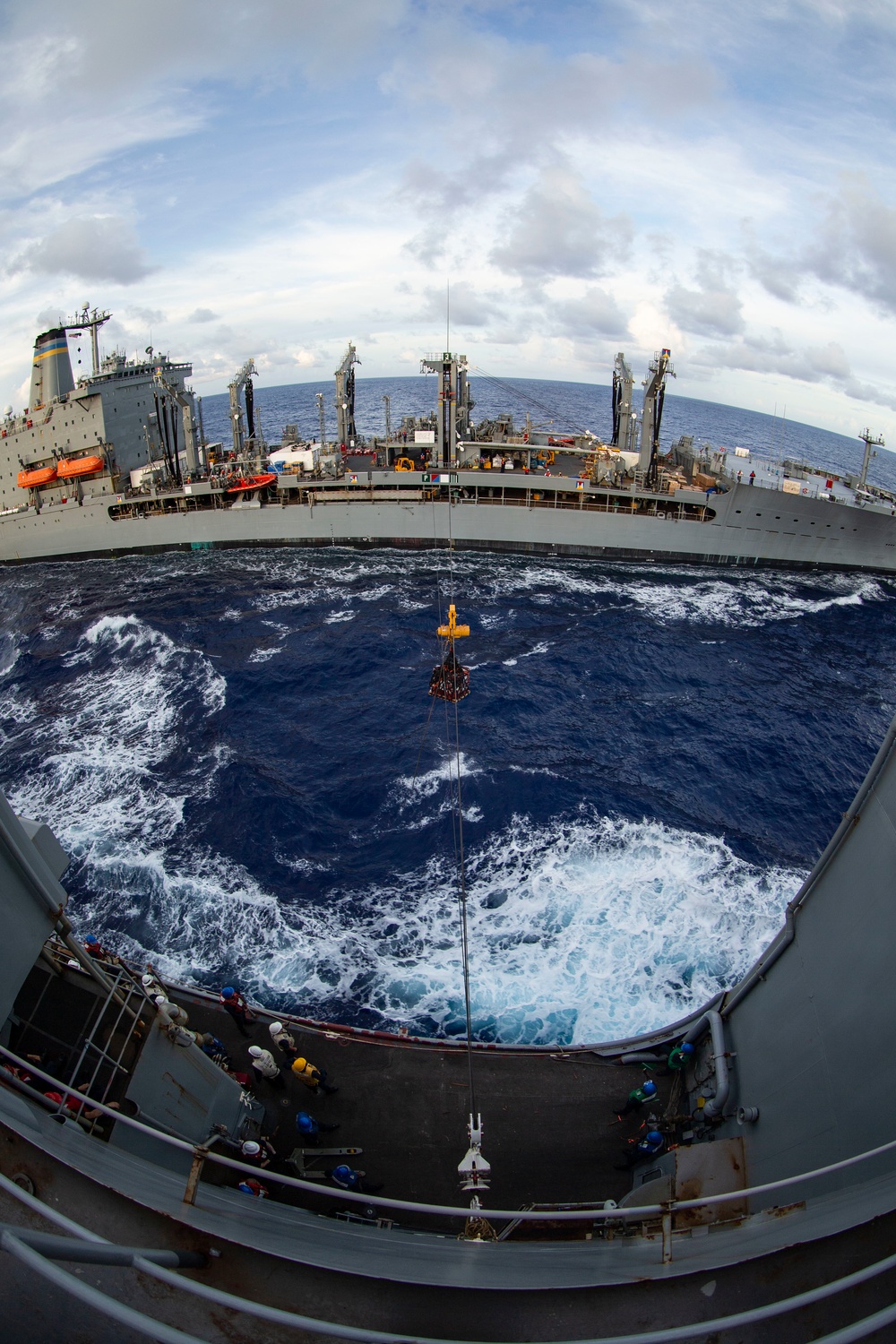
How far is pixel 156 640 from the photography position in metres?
32.4

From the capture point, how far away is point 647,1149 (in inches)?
330

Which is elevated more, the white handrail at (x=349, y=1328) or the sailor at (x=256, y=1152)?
the white handrail at (x=349, y=1328)

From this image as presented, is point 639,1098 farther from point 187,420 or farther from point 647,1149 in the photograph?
point 187,420

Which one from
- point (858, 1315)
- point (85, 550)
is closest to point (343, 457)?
point (85, 550)

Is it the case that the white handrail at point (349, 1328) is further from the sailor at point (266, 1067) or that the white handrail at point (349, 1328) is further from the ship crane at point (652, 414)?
A: the ship crane at point (652, 414)

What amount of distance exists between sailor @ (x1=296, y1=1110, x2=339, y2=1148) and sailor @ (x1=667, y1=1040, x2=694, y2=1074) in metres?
4.55

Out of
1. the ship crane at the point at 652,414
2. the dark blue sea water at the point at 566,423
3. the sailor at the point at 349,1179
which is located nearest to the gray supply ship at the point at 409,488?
the ship crane at the point at 652,414

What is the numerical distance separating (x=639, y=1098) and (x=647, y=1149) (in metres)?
0.71

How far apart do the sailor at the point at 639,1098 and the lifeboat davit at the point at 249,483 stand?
146 ft

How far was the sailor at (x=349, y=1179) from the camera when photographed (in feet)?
27.0

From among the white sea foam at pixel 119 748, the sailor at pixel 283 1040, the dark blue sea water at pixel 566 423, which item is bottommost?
the sailor at pixel 283 1040

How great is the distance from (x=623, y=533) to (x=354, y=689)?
23338 mm

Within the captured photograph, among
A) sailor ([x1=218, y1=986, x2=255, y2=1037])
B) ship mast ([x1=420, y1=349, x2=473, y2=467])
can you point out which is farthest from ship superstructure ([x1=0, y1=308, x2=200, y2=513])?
sailor ([x1=218, y1=986, x2=255, y2=1037])

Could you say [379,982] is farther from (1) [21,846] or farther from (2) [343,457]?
(2) [343,457]
